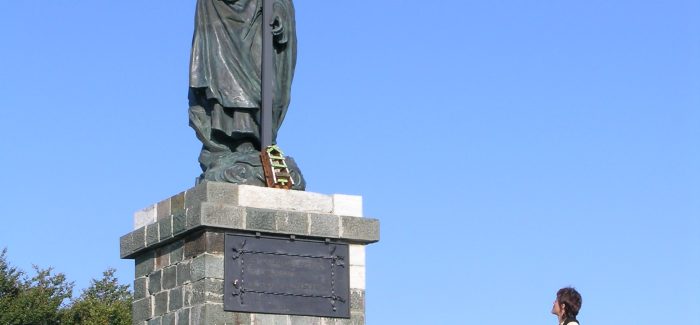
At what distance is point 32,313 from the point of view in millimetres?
37688

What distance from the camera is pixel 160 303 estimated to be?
14789 millimetres

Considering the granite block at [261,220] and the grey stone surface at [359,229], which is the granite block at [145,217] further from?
the grey stone surface at [359,229]

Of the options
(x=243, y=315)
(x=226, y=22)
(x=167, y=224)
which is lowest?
(x=243, y=315)

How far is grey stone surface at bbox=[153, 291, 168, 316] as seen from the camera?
48.2 ft

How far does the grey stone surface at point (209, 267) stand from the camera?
45.7ft

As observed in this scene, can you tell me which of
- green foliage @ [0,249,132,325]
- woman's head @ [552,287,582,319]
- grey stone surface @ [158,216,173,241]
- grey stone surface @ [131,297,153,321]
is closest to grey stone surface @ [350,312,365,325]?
grey stone surface @ [158,216,173,241]

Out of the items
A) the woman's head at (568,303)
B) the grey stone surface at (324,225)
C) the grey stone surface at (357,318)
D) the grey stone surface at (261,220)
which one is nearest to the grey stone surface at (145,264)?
the grey stone surface at (261,220)

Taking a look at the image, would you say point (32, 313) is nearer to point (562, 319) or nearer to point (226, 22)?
point (226, 22)

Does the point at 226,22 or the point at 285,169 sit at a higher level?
the point at 226,22

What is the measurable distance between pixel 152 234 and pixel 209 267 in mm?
1230

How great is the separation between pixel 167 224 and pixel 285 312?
1.53m

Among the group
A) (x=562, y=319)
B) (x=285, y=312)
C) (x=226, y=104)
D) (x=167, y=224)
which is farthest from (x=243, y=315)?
(x=562, y=319)

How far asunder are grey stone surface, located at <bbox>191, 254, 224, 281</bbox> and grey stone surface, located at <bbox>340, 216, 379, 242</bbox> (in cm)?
131

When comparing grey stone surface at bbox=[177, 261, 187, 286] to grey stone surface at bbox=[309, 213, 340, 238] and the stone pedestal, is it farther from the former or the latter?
grey stone surface at bbox=[309, 213, 340, 238]
